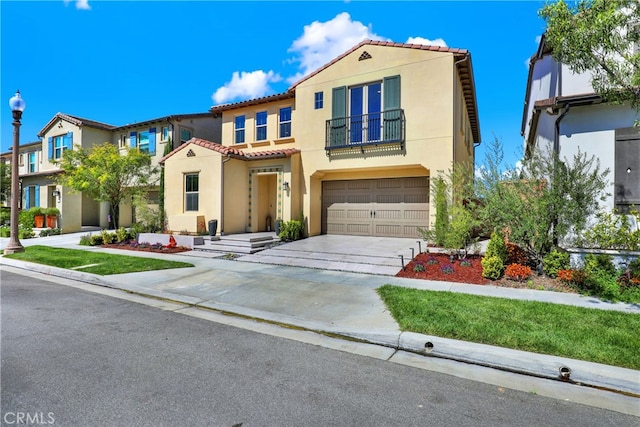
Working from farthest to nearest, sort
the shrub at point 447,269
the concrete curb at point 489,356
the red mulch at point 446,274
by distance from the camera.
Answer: the shrub at point 447,269 < the red mulch at point 446,274 < the concrete curb at point 489,356

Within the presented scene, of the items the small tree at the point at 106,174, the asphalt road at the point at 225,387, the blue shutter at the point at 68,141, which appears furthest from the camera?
the blue shutter at the point at 68,141

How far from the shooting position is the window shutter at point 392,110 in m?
12.7

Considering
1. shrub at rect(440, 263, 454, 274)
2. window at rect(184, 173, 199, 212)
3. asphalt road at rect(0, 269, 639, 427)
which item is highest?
window at rect(184, 173, 199, 212)

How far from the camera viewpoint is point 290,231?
13680 mm

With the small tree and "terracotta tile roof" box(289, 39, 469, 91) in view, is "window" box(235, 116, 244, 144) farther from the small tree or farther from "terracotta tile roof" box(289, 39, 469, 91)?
the small tree

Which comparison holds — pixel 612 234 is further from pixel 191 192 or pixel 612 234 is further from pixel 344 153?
pixel 191 192

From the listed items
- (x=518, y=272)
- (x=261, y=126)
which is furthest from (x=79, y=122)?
(x=518, y=272)

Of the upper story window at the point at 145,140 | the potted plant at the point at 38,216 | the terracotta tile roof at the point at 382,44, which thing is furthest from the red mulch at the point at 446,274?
the potted plant at the point at 38,216

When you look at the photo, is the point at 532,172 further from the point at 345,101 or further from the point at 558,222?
the point at 345,101

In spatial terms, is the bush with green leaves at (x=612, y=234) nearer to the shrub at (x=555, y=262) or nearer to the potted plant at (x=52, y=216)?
the shrub at (x=555, y=262)

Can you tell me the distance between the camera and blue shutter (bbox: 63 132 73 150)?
22828 mm

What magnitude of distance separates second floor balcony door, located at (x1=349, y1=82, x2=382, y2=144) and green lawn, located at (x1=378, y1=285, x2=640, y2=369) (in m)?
8.53

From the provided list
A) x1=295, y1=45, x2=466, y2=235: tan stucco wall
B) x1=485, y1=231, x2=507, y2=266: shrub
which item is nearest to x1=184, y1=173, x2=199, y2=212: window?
x1=295, y1=45, x2=466, y2=235: tan stucco wall

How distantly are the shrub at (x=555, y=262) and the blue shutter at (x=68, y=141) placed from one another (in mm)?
27625
